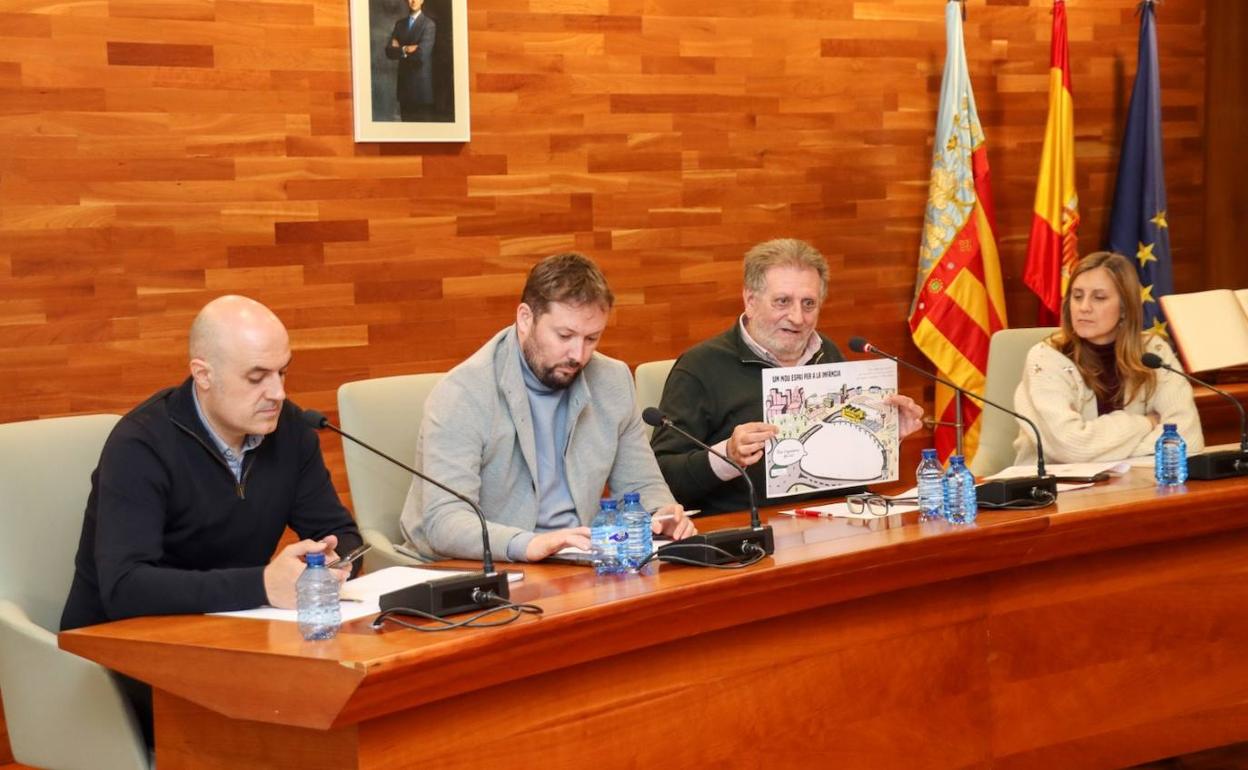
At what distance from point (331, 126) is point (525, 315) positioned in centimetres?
165

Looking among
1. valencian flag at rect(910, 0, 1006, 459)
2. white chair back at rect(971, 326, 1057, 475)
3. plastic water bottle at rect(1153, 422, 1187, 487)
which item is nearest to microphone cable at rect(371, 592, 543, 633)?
plastic water bottle at rect(1153, 422, 1187, 487)

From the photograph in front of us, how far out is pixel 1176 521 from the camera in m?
3.38

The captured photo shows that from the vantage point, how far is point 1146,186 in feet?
19.6

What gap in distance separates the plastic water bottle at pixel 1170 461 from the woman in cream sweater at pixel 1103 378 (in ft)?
1.60

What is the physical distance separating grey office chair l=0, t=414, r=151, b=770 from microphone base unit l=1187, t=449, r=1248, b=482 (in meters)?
2.44

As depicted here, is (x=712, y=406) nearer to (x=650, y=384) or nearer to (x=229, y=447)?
(x=650, y=384)

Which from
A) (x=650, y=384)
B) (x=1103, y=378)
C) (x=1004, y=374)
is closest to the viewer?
(x=650, y=384)

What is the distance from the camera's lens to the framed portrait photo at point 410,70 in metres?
4.58

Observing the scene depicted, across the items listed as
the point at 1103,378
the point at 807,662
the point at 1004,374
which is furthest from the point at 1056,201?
the point at 807,662

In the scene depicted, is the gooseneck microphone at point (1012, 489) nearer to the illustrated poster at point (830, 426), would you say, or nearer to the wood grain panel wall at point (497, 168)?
the illustrated poster at point (830, 426)

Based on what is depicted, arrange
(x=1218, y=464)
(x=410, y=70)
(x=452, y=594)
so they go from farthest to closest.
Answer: (x=410, y=70), (x=1218, y=464), (x=452, y=594)

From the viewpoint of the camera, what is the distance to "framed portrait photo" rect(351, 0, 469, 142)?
180 inches

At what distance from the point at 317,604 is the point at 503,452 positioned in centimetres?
97

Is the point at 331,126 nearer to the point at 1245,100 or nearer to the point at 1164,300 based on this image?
the point at 1164,300
